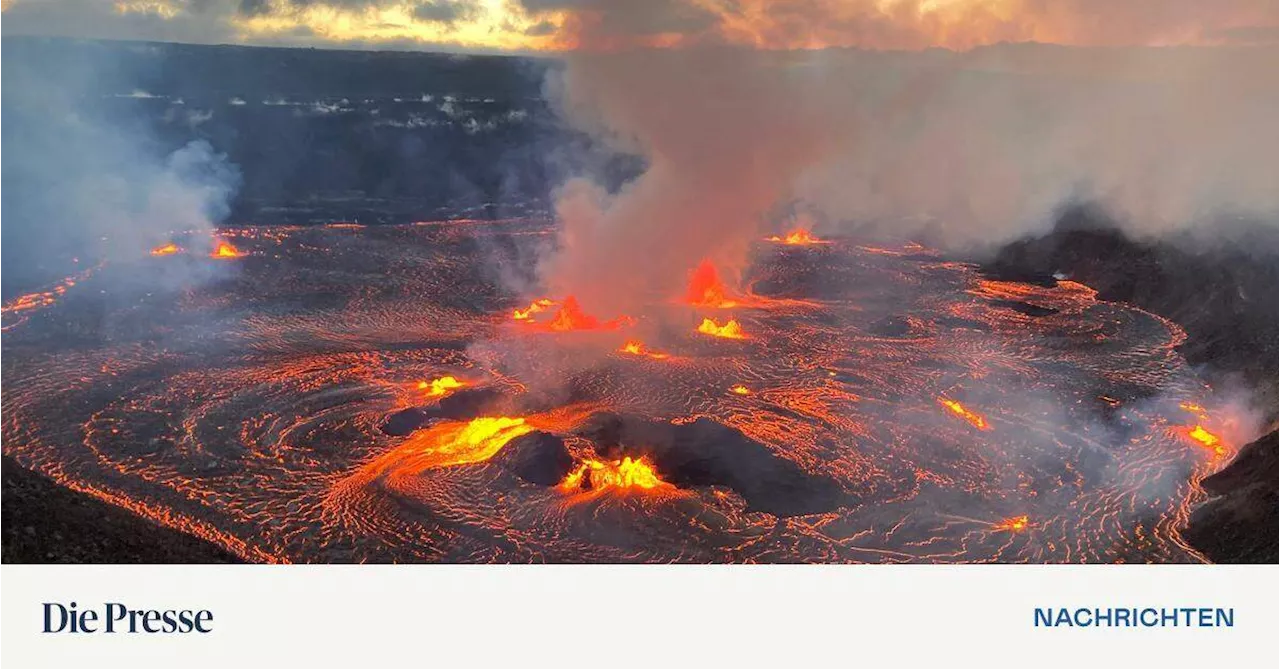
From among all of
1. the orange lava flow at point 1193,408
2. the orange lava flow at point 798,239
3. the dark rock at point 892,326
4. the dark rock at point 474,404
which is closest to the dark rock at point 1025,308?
the dark rock at point 892,326

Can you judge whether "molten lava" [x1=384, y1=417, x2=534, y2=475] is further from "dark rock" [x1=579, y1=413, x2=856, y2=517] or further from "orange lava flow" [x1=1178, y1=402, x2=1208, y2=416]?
"orange lava flow" [x1=1178, y1=402, x2=1208, y2=416]

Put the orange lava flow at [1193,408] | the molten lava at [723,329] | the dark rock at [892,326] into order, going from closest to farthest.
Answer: the orange lava flow at [1193,408]
the molten lava at [723,329]
the dark rock at [892,326]

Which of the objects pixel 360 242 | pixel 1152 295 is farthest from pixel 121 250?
pixel 1152 295

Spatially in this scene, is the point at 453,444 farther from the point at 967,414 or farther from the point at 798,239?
the point at 798,239

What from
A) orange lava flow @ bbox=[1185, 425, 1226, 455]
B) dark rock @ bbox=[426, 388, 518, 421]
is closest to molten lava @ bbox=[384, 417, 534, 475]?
dark rock @ bbox=[426, 388, 518, 421]

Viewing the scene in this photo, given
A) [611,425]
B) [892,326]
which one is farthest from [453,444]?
[892,326]

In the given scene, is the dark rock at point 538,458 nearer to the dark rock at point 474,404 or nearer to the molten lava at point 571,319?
the dark rock at point 474,404
